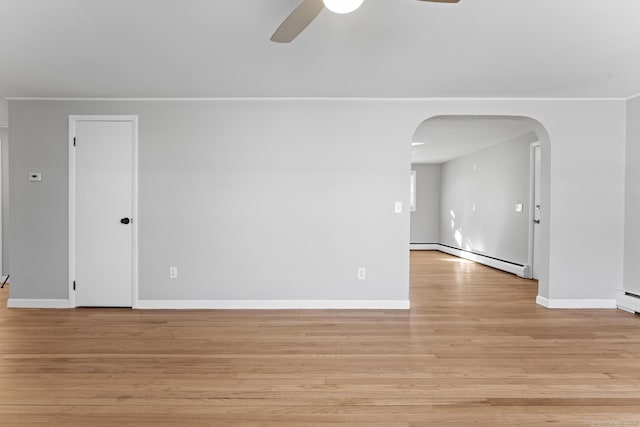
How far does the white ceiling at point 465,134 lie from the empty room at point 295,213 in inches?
8.4

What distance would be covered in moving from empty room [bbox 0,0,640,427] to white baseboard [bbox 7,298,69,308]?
44 mm

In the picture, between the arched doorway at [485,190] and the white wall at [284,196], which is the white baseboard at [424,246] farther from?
the white wall at [284,196]

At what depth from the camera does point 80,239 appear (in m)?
4.21

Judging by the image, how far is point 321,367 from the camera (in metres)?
2.67

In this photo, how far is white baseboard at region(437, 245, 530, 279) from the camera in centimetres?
621

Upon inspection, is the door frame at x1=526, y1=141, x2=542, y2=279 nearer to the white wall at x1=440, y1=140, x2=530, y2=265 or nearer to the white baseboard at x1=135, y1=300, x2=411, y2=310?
the white wall at x1=440, y1=140, x2=530, y2=265

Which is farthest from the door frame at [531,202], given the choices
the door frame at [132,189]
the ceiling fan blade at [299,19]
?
the door frame at [132,189]

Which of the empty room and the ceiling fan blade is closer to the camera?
the ceiling fan blade

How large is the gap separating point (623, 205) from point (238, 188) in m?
4.05

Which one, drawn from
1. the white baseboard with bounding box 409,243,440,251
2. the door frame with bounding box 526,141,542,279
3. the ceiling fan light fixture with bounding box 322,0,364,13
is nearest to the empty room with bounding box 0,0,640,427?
the ceiling fan light fixture with bounding box 322,0,364,13

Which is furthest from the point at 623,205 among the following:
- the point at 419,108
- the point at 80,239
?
the point at 80,239

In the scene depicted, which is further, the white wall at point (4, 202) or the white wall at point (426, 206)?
the white wall at point (426, 206)

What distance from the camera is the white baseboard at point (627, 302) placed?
13.1 ft

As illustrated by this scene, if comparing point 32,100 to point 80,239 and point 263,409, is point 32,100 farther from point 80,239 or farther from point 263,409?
point 263,409
